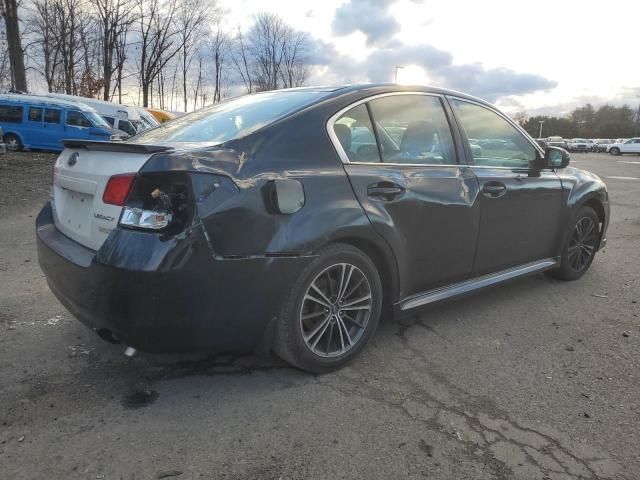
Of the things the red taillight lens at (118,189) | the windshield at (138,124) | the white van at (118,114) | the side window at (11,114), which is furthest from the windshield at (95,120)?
the red taillight lens at (118,189)

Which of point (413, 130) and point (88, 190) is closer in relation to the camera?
point (88, 190)

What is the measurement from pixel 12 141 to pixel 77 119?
8.97ft

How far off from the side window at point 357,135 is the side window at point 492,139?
3.02 feet

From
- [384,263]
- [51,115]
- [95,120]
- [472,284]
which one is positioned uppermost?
[51,115]

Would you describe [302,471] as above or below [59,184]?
below

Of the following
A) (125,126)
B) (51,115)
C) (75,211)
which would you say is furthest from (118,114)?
(75,211)

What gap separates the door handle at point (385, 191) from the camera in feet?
9.84

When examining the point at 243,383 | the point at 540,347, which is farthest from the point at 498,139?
the point at 243,383

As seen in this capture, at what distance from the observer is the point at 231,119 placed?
3133 millimetres

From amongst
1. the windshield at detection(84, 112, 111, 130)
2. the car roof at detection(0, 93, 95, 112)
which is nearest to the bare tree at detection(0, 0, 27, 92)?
the car roof at detection(0, 93, 95, 112)

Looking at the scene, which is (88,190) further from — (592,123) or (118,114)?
(592,123)

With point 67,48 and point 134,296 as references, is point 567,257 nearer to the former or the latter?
point 134,296

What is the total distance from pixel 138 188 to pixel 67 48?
45.1 m

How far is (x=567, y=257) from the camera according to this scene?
4766 mm
